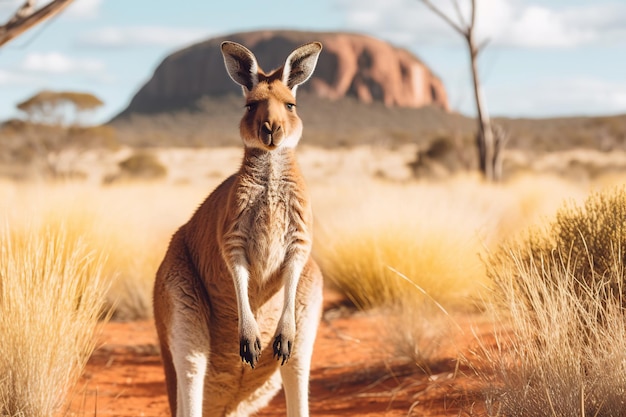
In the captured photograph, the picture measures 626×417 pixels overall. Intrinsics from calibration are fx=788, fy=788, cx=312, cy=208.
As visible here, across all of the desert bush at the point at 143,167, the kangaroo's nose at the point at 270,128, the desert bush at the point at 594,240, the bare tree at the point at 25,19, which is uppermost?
the bare tree at the point at 25,19

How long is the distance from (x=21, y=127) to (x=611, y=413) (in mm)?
31347

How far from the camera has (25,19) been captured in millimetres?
6785

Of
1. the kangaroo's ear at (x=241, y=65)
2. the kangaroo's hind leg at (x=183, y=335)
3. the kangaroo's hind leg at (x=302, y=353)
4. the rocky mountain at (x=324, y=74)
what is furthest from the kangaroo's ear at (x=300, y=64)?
the rocky mountain at (x=324, y=74)

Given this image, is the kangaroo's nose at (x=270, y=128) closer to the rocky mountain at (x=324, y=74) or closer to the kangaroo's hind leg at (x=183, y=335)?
the kangaroo's hind leg at (x=183, y=335)

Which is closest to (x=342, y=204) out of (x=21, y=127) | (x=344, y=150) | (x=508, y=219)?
(x=508, y=219)

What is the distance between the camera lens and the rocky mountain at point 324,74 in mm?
86250

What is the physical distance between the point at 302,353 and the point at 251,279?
41 centimetres

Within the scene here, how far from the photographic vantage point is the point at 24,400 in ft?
13.0

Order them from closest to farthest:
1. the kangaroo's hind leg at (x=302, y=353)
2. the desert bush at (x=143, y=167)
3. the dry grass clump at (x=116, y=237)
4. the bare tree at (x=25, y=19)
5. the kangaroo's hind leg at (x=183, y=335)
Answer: the kangaroo's hind leg at (x=183, y=335), the kangaroo's hind leg at (x=302, y=353), the bare tree at (x=25, y=19), the dry grass clump at (x=116, y=237), the desert bush at (x=143, y=167)

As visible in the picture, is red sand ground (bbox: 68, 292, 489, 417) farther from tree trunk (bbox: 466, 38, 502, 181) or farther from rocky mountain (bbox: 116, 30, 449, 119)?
rocky mountain (bbox: 116, 30, 449, 119)

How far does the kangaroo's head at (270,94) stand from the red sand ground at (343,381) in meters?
1.60

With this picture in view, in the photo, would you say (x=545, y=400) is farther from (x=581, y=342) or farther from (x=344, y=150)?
(x=344, y=150)

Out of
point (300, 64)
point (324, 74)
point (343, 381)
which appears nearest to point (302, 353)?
point (300, 64)

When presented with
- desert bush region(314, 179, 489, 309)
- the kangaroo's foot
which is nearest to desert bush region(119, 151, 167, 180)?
desert bush region(314, 179, 489, 309)
